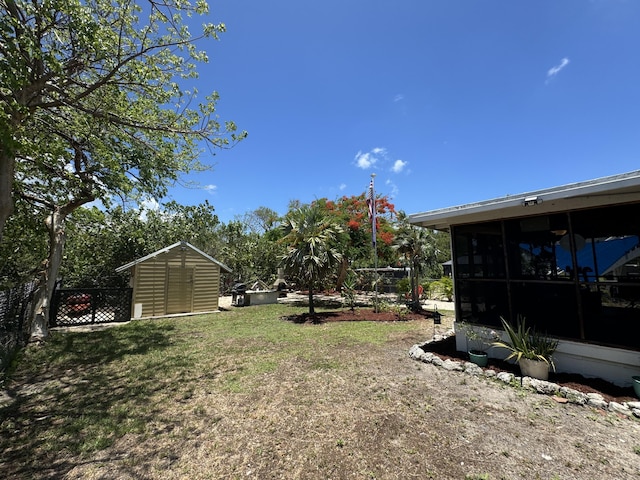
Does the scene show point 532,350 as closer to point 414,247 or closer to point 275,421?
point 275,421

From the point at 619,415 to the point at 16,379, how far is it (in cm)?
969

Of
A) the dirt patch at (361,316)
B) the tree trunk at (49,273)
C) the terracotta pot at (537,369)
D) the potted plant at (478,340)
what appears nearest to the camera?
the terracotta pot at (537,369)

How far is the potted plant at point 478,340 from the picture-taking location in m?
5.28

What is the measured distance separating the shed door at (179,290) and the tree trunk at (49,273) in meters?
4.46

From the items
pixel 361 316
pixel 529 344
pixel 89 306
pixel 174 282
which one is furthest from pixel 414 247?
pixel 89 306

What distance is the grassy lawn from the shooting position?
8.77 feet

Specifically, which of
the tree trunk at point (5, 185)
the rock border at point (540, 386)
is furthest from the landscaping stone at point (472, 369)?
the tree trunk at point (5, 185)

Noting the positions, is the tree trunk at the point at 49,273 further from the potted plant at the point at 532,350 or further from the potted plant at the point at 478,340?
the potted plant at the point at 532,350

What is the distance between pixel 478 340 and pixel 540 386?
59.5 inches

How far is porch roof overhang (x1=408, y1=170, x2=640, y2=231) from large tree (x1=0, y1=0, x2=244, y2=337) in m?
4.97

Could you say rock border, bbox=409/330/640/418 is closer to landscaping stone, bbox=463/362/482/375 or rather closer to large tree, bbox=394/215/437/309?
landscaping stone, bbox=463/362/482/375

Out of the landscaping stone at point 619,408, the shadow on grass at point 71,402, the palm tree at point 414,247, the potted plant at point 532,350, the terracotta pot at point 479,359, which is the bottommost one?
the shadow on grass at point 71,402

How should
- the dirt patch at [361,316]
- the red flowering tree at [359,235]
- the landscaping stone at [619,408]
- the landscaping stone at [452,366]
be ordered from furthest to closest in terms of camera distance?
the red flowering tree at [359,235] → the dirt patch at [361,316] → the landscaping stone at [452,366] → the landscaping stone at [619,408]

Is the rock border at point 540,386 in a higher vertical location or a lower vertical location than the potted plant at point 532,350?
lower
